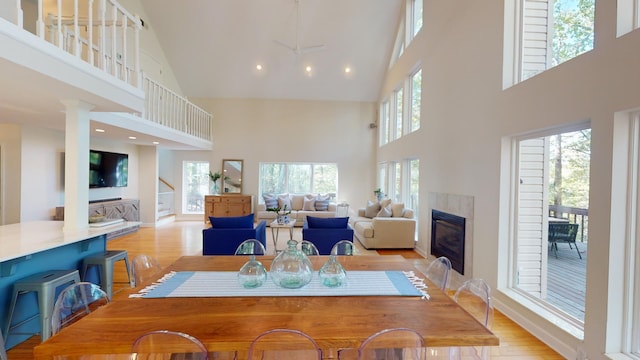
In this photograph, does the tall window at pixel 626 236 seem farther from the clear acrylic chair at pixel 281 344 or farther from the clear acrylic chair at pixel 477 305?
the clear acrylic chair at pixel 281 344

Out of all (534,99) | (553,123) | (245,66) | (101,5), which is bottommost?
(553,123)

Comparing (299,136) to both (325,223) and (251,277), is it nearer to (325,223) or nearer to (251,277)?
(325,223)

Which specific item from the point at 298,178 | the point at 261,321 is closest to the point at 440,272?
the point at 261,321

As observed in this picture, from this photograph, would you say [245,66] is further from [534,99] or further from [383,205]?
[534,99]

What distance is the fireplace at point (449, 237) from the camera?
12.7 feet

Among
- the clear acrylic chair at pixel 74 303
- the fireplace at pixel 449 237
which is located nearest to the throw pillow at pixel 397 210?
the fireplace at pixel 449 237

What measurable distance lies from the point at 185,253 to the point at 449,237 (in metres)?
4.44

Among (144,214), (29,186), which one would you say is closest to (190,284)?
(29,186)

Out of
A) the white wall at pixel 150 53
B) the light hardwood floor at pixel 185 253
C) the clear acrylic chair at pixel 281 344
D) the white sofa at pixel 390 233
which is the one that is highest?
the white wall at pixel 150 53

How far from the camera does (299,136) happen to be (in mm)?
9031

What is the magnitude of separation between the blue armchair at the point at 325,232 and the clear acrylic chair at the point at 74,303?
2.89m

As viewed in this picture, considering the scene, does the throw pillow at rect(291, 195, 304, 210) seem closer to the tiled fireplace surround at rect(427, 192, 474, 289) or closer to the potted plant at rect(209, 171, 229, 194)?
the potted plant at rect(209, 171, 229, 194)

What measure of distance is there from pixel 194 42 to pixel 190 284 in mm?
7470

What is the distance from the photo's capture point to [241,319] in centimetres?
135
